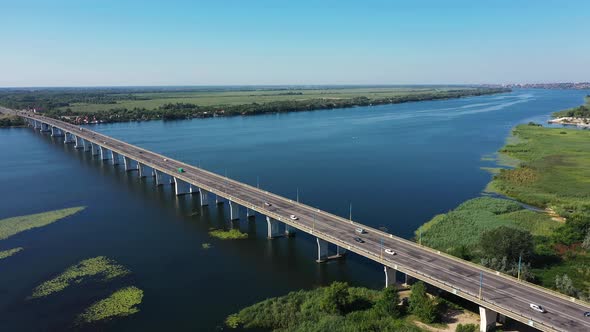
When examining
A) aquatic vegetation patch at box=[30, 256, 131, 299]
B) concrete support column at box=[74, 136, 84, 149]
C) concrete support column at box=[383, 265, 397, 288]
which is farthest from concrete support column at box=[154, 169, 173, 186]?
concrete support column at box=[383, 265, 397, 288]

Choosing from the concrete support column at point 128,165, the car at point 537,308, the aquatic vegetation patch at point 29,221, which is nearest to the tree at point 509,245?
the car at point 537,308

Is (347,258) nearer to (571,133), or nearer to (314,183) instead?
(314,183)

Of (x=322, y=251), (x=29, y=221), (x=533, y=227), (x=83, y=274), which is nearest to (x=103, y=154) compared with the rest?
(x=29, y=221)

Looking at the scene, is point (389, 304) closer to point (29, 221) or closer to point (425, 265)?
point (425, 265)

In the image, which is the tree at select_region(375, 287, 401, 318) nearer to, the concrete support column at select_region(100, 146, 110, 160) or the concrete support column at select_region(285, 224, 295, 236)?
the concrete support column at select_region(285, 224, 295, 236)

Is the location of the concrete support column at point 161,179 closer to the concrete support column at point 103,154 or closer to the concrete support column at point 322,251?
the concrete support column at point 103,154

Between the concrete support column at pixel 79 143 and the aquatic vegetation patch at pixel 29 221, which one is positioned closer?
the aquatic vegetation patch at pixel 29 221
